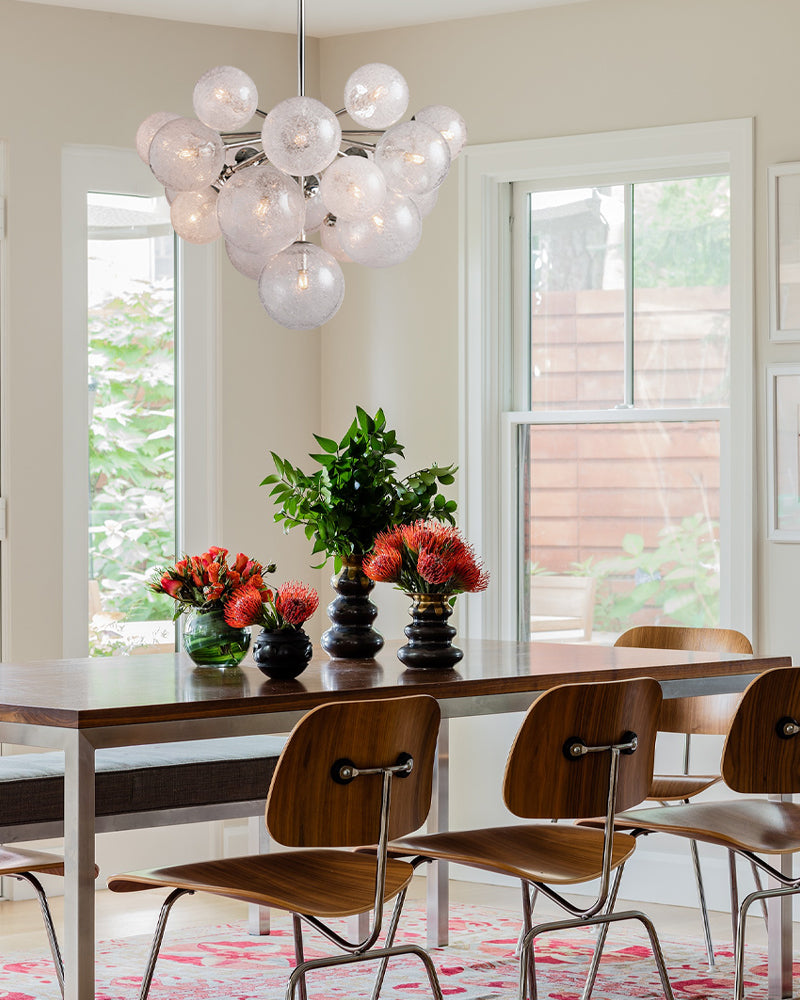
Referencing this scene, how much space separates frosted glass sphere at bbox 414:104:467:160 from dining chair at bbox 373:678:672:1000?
1.35m

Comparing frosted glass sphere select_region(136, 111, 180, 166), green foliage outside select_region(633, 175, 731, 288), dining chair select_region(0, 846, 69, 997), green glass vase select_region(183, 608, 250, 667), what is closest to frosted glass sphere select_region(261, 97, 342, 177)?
frosted glass sphere select_region(136, 111, 180, 166)

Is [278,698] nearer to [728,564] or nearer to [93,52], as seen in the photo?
[728,564]

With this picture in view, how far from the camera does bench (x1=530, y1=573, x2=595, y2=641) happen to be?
17.1 ft

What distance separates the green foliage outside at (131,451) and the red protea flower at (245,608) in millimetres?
2068

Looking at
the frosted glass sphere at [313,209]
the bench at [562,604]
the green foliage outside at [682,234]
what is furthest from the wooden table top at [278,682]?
the green foliage outside at [682,234]

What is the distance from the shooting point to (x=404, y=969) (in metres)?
4.07

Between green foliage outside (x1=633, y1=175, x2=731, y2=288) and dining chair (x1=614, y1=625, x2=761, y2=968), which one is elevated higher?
green foliage outside (x1=633, y1=175, x2=731, y2=288)

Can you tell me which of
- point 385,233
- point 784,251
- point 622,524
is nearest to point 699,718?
point 622,524

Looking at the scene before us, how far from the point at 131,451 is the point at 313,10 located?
5.26 feet

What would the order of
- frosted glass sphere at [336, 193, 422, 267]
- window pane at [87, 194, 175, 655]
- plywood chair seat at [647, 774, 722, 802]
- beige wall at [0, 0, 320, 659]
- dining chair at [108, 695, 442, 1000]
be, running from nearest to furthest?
dining chair at [108, 695, 442, 1000] < frosted glass sphere at [336, 193, 422, 267] < plywood chair seat at [647, 774, 722, 802] < beige wall at [0, 0, 320, 659] < window pane at [87, 194, 175, 655]

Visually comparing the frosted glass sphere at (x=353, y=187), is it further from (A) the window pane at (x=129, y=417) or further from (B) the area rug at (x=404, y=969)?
(A) the window pane at (x=129, y=417)

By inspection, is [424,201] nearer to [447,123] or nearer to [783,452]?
[447,123]

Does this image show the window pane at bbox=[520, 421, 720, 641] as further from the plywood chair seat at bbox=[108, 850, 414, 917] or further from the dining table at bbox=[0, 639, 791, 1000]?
the plywood chair seat at bbox=[108, 850, 414, 917]

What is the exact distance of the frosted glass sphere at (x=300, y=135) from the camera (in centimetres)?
304
